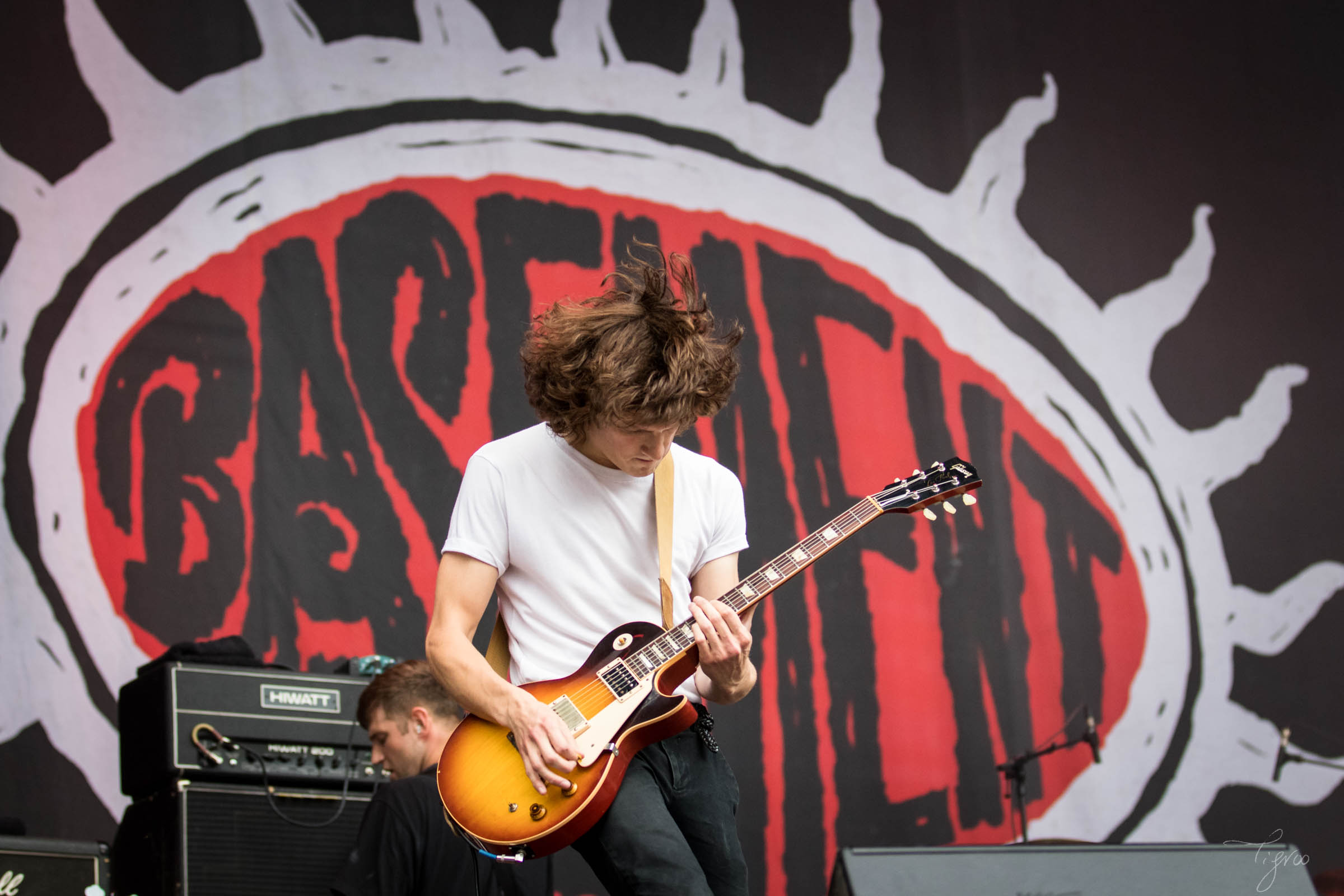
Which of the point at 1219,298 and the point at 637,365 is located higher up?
the point at 1219,298

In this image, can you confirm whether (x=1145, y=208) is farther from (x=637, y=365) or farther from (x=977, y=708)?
(x=637, y=365)

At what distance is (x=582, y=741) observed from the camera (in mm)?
2102

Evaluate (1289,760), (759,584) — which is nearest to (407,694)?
(759,584)

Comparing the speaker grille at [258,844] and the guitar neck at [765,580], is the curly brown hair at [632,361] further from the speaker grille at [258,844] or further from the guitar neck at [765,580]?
the speaker grille at [258,844]

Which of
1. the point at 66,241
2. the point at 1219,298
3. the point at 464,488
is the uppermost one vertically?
the point at 66,241

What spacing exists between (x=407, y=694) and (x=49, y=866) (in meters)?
0.85

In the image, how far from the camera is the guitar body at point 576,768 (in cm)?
205

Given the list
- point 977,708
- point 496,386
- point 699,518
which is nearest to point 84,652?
point 496,386

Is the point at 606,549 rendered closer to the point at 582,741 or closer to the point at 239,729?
the point at 582,741

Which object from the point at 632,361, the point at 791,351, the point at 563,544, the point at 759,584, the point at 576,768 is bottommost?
the point at 576,768

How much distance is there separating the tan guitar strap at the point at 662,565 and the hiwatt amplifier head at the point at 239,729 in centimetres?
127

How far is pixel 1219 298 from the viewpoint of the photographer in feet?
17.2

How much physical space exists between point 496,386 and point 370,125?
0.99 m

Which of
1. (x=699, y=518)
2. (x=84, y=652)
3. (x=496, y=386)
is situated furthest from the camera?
(x=496, y=386)
